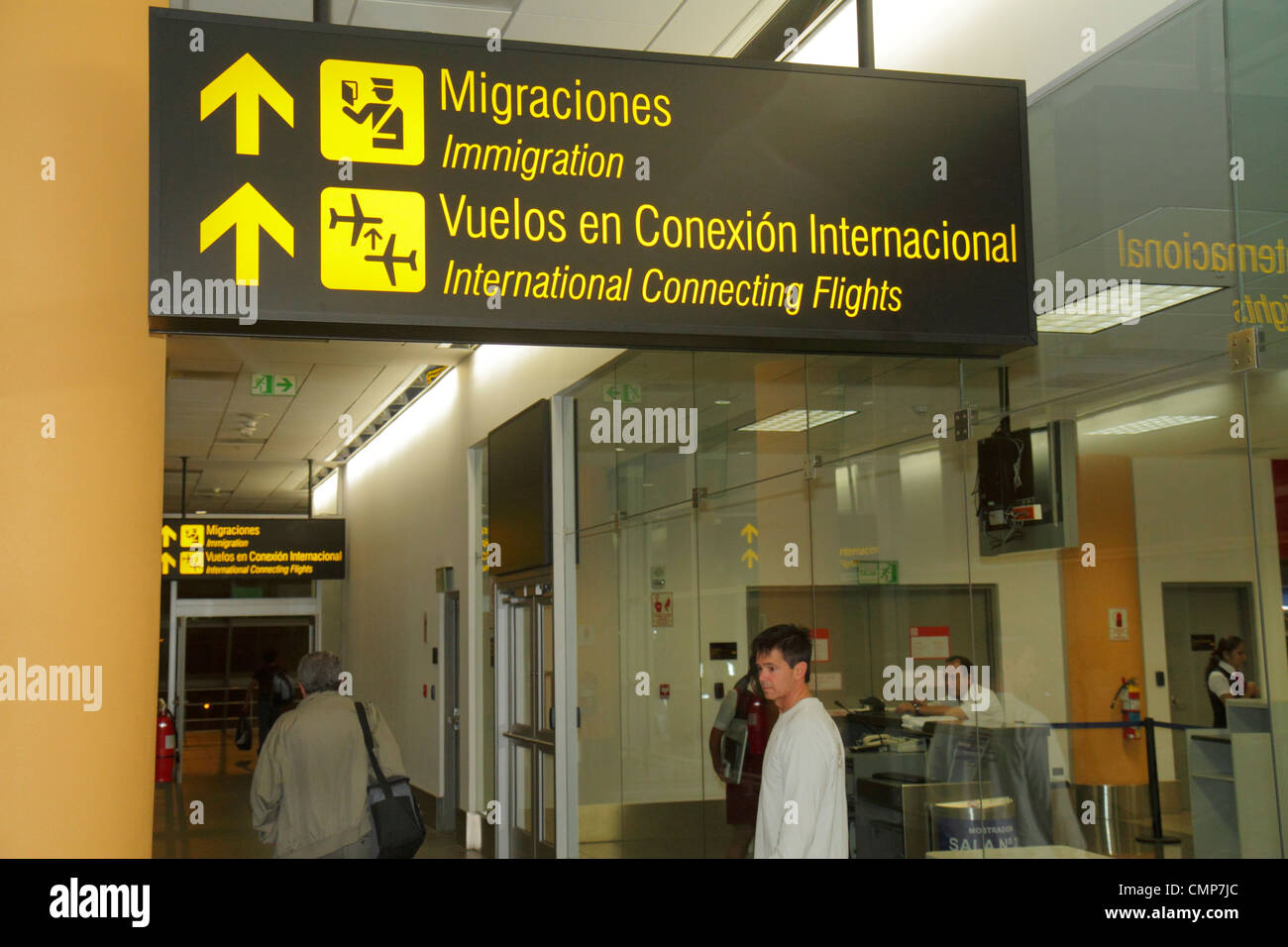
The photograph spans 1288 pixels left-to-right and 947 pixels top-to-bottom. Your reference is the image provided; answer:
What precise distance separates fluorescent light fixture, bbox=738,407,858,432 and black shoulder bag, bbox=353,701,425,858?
2.37 meters

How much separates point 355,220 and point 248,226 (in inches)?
9.4

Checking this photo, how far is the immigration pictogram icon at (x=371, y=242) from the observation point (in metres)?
2.66

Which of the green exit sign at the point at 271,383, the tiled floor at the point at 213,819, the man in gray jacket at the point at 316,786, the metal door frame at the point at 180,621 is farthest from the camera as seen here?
the metal door frame at the point at 180,621

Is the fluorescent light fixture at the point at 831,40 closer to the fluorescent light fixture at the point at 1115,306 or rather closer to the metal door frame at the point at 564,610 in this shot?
the fluorescent light fixture at the point at 1115,306

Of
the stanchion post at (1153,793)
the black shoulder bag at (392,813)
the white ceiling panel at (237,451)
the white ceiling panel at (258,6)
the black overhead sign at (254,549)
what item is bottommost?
the black shoulder bag at (392,813)

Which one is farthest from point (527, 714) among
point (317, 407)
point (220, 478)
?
point (220, 478)

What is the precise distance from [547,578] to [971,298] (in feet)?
19.3

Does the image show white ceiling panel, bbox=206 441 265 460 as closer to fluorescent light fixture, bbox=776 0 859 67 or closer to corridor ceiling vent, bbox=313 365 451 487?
corridor ceiling vent, bbox=313 365 451 487

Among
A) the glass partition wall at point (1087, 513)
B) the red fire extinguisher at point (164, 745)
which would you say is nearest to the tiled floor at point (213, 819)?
the red fire extinguisher at point (164, 745)

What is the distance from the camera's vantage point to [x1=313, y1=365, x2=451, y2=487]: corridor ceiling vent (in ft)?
39.6

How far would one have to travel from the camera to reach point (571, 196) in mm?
2809

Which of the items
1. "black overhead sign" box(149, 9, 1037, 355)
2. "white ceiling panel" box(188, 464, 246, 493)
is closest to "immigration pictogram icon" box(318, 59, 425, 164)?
"black overhead sign" box(149, 9, 1037, 355)

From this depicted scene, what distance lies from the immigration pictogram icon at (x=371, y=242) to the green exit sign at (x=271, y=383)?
898cm
